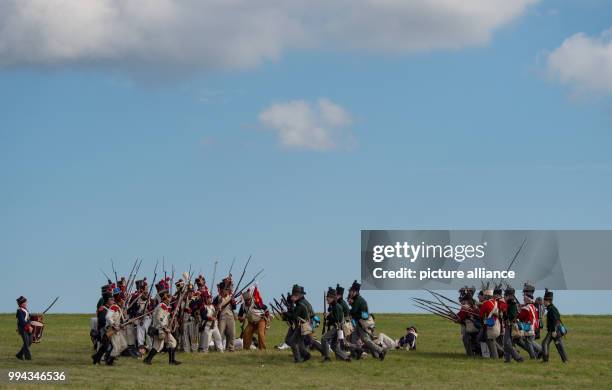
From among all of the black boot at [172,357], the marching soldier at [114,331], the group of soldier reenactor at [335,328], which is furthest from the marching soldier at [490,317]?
the marching soldier at [114,331]

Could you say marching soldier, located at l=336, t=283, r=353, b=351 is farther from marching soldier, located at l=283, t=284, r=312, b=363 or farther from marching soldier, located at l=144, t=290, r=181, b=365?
marching soldier, located at l=144, t=290, r=181, b=365

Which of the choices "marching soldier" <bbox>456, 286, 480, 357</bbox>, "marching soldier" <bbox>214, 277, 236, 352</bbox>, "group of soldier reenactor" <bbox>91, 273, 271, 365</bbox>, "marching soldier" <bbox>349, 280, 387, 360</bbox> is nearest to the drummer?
"group of soldier reenactor" <bbox>91, 273, 271, 365</bbox>

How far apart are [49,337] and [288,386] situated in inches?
772

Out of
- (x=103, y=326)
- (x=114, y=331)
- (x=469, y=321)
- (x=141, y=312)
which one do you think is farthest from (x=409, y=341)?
(x=103, y=326)

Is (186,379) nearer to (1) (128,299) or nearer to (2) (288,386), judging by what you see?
(2) (288,386)

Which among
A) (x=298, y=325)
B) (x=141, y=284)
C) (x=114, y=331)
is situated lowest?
(x=114, y=331)

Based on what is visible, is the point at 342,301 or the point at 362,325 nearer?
the point at 362,325

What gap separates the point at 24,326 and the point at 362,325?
9.61 m

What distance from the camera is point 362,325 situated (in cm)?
2769

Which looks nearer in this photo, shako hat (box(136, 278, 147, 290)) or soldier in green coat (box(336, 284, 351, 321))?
soldier in green coat (box(336, 284, 351, 321))

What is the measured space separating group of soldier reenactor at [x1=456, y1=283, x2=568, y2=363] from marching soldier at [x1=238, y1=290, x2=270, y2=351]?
604 cm

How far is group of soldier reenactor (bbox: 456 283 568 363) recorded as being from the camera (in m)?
27.3

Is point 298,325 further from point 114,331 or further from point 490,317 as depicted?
point 490,317

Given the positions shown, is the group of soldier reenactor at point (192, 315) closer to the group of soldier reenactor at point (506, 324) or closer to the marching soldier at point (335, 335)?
the marching soldier at point (335, 335)
